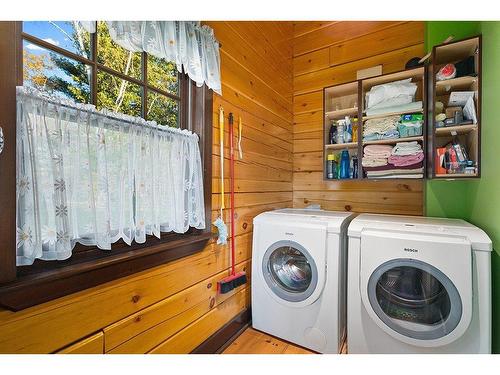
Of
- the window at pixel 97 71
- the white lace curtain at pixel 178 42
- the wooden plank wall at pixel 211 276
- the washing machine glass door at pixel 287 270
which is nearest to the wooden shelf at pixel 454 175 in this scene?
the washing machine glass door at pixel 287 270

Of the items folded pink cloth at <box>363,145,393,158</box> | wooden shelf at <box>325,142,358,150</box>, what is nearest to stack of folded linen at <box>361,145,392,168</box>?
folded pink cloth at <box>363,145,393,158</box>

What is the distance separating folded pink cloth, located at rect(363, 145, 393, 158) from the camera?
1.82m

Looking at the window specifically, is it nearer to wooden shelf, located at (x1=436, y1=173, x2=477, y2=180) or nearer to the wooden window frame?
the wooden window frame

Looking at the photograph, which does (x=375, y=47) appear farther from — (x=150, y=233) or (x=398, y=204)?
(x=150, y=233)

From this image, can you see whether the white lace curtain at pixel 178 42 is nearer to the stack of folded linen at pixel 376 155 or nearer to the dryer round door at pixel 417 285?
the stack of folded linen at pixel 376 155

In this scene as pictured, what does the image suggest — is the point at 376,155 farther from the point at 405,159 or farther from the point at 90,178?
the point at 90,178

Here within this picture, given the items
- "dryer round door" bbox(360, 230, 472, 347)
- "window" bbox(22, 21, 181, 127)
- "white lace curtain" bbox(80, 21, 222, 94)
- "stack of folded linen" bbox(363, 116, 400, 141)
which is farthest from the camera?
"stack of folded linen" bbox(363, 116, 400, 141)

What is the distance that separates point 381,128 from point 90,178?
6.16 ft

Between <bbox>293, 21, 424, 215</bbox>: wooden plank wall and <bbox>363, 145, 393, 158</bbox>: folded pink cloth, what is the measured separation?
1.46 feet

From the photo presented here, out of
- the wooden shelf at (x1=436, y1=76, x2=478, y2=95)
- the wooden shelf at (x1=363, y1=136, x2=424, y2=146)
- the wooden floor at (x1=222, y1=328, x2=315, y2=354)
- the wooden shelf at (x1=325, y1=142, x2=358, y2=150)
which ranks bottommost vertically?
the wooden floor at (x1=222, y1=328, x2=315, y2=354)

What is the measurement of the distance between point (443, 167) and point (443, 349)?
1.02m

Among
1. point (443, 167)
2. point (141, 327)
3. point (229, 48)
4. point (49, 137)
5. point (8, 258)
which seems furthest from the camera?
point (229, 48)

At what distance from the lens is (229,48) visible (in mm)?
1771
